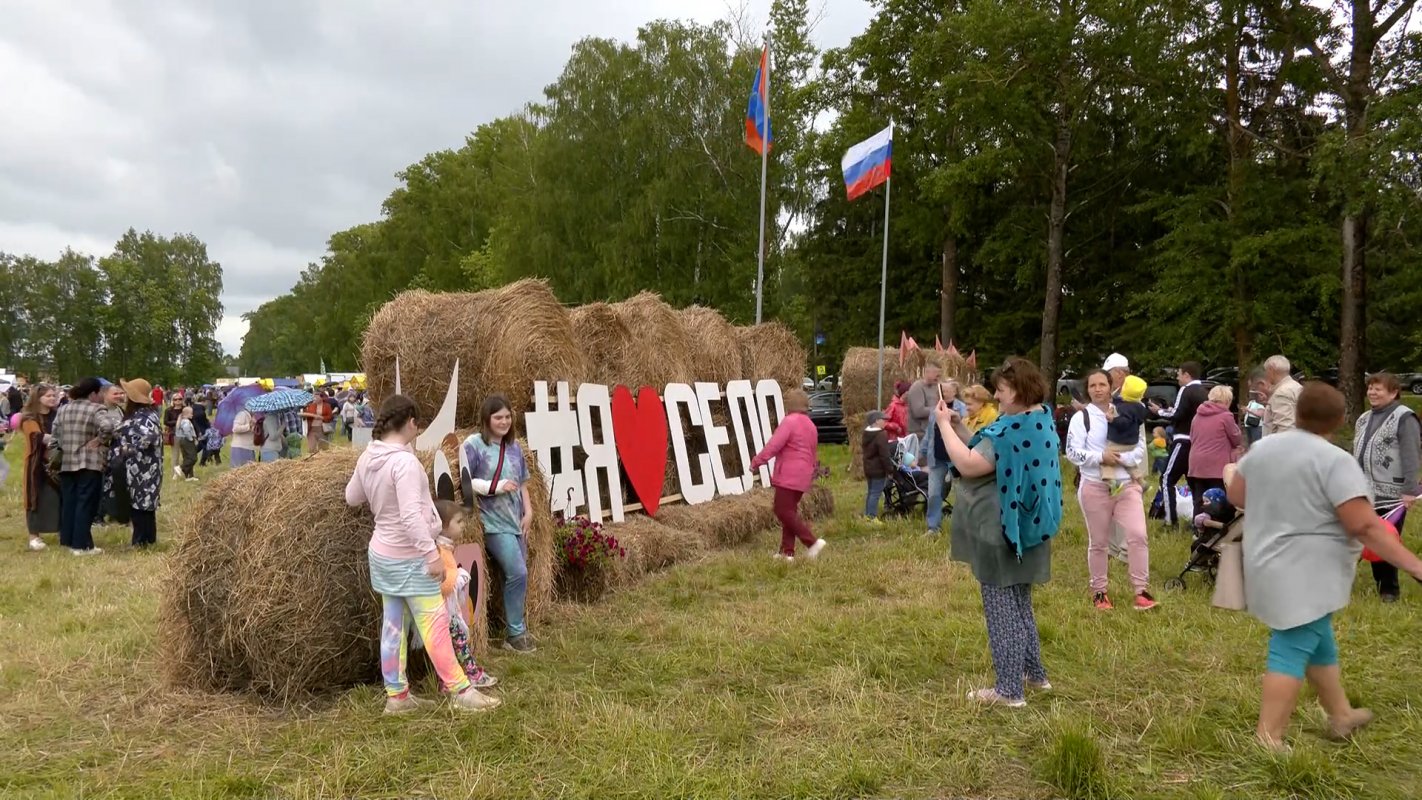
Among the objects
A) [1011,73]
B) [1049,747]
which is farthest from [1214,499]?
[1011,73]

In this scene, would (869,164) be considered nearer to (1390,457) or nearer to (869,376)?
(869,376)

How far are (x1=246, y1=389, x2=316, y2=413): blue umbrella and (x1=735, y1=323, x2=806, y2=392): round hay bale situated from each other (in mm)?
→ 6829

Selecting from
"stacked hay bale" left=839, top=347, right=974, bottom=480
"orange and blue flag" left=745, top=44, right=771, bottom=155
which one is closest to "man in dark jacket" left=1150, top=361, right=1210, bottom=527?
"stacked hay bale" left=839, top=347, right=974, bottom=480

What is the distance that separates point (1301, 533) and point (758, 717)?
243cm

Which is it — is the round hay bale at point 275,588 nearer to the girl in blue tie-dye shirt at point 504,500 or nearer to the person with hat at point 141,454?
the girl in blue tie-dye shirt at point 504,500

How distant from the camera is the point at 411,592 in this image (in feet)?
13.1

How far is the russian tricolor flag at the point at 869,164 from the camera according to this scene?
15.6 meters

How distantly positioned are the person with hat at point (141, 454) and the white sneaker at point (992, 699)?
7653mm

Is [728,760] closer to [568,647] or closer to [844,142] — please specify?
[568,647]

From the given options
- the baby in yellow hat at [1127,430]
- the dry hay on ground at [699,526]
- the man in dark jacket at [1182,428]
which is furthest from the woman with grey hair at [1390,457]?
the dry hay on ground at [699,526]

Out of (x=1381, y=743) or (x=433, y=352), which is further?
(x=433, y=352)

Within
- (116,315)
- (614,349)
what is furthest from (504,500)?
(116,315)

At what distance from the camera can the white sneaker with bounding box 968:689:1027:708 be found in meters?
4.15

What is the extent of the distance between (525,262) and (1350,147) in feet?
81.7
